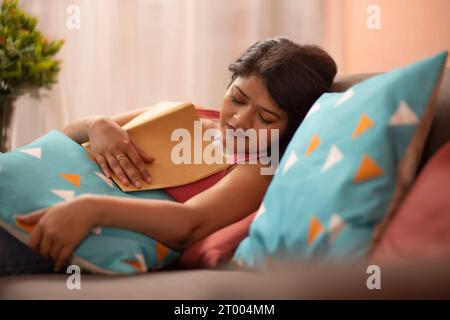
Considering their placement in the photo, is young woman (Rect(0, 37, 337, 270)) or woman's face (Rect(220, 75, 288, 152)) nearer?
young woman (Rect(0, 37, 337, 270))

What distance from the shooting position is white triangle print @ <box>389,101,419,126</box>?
0.83 metres

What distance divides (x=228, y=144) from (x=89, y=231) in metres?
0.42

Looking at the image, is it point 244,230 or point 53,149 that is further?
point 53,149

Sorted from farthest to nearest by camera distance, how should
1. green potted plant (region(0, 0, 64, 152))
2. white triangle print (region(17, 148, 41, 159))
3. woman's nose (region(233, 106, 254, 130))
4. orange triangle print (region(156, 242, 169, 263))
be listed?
green potted plant (region(0, 0, 64, 152)), woman's nose (region(233, 106, 254, 130)), white triangle print (region(17, 148, 41, 159)), orange triangle print (region(156, 242, 169, 263))

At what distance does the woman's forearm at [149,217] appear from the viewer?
3.23 feet

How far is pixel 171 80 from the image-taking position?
7.52 ft

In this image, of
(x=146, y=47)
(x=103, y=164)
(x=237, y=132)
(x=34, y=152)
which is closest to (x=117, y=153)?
(x=103, y=164)

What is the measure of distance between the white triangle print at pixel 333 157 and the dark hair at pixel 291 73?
406 millimetres

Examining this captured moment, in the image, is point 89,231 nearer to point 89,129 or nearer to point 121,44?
point 89,129

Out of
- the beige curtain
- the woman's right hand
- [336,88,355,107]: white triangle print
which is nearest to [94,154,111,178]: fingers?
the woman's right hand

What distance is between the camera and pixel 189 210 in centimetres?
105

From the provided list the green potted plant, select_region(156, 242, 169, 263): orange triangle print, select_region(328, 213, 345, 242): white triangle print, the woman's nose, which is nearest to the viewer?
select_region(328, 213, 345, 242): white triangle print

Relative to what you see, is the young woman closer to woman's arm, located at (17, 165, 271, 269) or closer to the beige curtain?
woman's arm, located at (17, 165, 271, 269)
